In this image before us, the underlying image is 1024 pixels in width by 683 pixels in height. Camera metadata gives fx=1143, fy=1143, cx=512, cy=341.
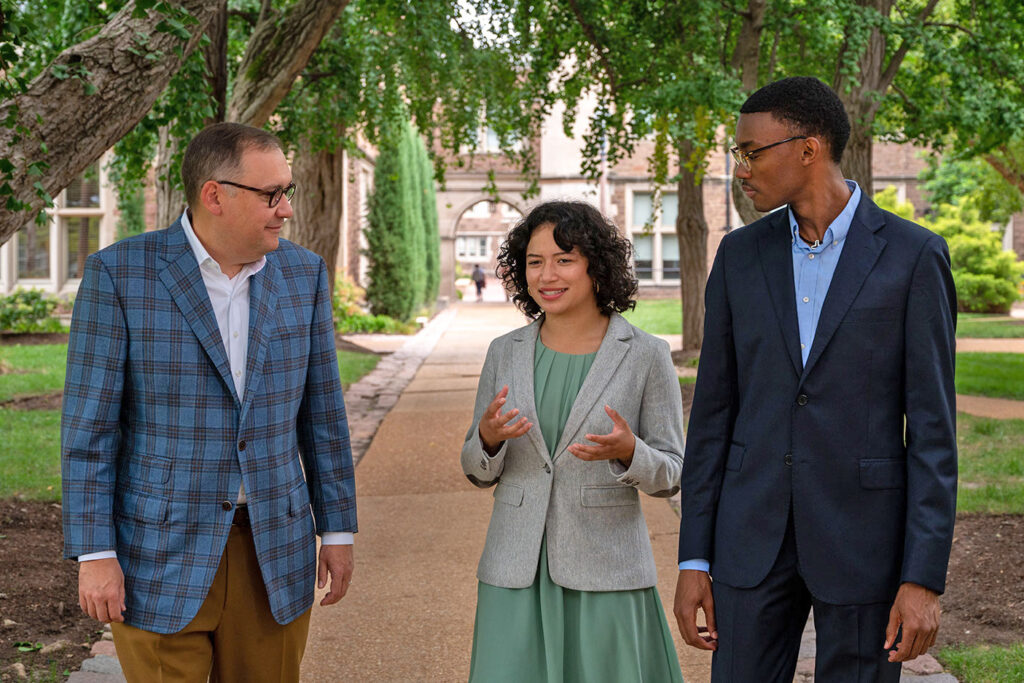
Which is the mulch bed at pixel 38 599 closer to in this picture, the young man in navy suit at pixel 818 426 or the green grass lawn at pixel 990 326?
the young man in navy suit at pixel 818 426

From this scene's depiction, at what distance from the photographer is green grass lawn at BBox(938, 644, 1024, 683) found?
409 centimetres

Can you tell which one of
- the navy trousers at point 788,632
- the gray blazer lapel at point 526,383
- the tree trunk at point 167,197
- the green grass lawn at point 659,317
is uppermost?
the tree trunk at point 167,197

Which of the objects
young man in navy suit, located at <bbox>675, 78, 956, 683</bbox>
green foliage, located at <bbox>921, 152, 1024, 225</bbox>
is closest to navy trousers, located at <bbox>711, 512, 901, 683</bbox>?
young man in navy suit, located at <bbox>675, 78, 956, 683</bbox>

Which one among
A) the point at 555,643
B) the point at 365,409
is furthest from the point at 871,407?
the point at 365,409

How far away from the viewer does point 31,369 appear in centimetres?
1370

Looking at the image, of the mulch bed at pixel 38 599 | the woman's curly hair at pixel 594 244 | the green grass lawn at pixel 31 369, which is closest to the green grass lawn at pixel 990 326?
the green grass lawn at pixel 31 369

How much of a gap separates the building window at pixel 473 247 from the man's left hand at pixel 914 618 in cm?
7082

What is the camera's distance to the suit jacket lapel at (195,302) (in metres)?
2.61

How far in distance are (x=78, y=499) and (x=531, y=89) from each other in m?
9.85

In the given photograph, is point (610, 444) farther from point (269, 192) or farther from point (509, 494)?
point (269, 192)

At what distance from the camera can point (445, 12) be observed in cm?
1010

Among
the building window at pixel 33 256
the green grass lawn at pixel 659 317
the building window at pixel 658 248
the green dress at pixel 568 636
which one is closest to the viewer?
the green dress at pixel 568 636

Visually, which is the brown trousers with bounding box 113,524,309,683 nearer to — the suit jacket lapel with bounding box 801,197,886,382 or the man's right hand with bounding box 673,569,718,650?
the man's right hand with bounding box 673,569,718,650

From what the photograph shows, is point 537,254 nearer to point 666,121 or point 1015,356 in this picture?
point 666,121
